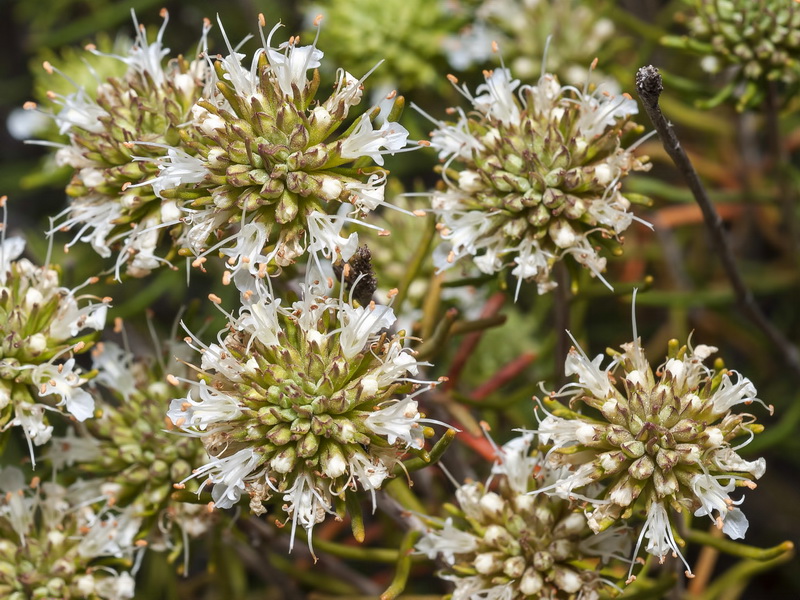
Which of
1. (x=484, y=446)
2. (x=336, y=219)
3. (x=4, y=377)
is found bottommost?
(x=484, y=446)

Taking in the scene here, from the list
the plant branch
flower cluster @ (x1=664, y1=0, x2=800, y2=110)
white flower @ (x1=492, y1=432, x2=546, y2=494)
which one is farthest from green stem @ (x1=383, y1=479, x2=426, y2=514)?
flower cluster @ (x1=664, y1=0, x2=800, y2=110)

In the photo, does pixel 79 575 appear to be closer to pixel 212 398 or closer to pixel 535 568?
pixel 212 398

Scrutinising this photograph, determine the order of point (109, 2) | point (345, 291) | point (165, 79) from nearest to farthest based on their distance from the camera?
point (345, 291) < point (165, 79) < point (109, 2)

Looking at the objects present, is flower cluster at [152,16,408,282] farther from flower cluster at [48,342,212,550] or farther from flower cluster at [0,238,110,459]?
flower cluster at [48,342,212,550]

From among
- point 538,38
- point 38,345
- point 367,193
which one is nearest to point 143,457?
point 38,345

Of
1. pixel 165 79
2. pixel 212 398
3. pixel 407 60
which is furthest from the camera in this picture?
pixel 407 60

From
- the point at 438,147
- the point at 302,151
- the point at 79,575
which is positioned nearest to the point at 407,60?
the point at 438,147
